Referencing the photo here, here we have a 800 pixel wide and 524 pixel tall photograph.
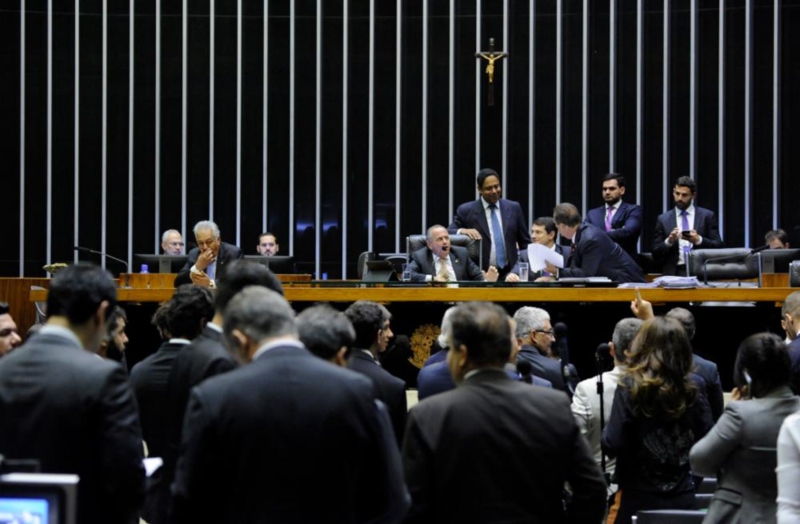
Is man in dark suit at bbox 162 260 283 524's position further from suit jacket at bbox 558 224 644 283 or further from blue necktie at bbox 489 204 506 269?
blue necktie at bbox 489 204 506 269

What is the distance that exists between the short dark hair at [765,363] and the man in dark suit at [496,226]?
594cm

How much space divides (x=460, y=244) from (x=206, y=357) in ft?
18.0

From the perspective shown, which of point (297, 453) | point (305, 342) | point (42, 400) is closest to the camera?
point (297, 453)

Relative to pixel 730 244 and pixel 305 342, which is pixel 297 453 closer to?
pixel 305 342

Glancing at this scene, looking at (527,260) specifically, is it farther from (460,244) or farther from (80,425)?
(80,425)

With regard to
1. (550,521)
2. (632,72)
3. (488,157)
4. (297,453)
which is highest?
(632,72)

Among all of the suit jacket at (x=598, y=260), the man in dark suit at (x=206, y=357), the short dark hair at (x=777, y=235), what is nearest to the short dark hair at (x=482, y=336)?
the man in dark suit at (x=206, y=357)

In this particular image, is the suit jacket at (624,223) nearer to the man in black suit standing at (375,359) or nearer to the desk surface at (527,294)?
the desk surface at (527,294)

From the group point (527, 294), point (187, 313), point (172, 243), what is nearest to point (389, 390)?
point (187, 313)

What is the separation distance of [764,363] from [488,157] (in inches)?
331

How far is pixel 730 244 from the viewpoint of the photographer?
11391mm

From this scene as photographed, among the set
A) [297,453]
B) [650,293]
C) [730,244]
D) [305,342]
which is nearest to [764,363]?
[305,342]

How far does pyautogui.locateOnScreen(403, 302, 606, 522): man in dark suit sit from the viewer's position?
2.93m

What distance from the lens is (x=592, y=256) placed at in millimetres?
8266
